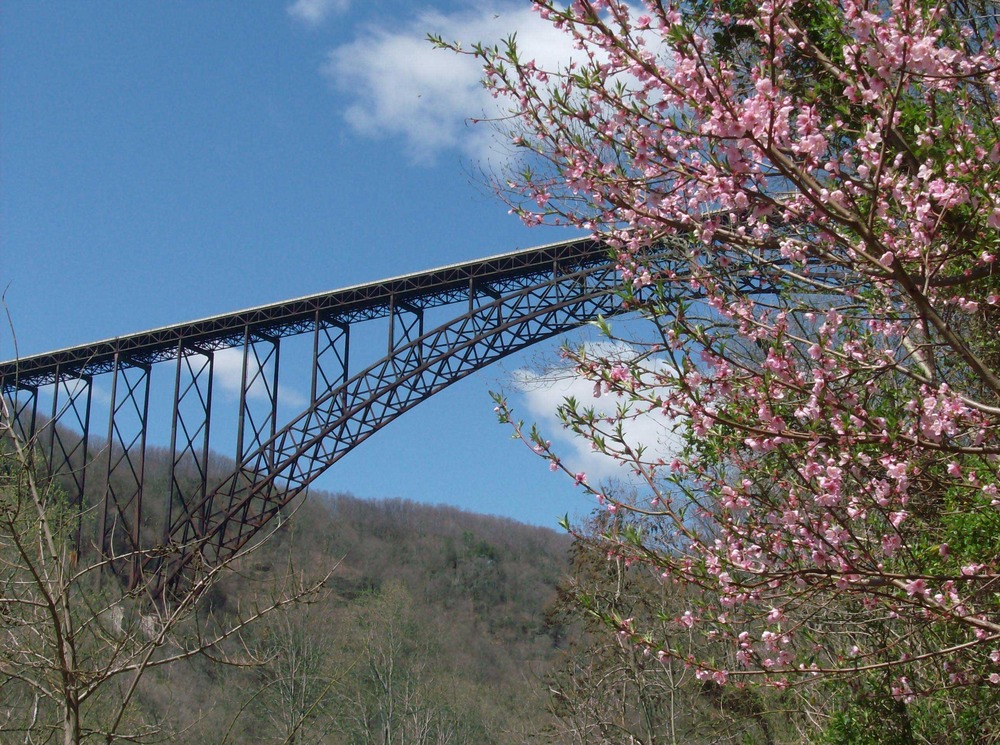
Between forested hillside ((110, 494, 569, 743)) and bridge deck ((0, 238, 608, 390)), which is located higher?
bridge deck ((0, 238, 608, 390))

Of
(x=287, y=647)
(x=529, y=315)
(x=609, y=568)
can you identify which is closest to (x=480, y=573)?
(x=287, y=647)

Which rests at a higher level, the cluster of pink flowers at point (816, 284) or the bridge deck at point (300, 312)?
the bridge deck at point (300, 312)

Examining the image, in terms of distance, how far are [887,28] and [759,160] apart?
605 mm

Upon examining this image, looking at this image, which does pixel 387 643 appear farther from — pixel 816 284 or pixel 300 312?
pixel 816 284

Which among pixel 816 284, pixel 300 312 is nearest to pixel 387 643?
pixel 300 312

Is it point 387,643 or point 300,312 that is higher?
point 300,312

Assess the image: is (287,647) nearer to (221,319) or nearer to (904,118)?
(221,319)

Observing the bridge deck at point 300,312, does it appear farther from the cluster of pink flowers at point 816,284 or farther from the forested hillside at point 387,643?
the cluster of pink flowers at point 816,284

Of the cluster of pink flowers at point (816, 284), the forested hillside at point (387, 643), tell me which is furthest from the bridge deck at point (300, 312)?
the cluster of pink flowers at point (816, 284)

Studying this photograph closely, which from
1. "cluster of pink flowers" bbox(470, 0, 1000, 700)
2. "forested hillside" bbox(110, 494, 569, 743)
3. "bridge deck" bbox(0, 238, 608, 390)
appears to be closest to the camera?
"cluster of pink flowers" bbox(470, 0, 1000, 700)

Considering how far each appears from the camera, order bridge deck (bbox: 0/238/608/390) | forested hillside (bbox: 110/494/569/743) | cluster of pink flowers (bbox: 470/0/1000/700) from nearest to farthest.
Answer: cluster of pink flowers (bbox: 470/0/1000/700)
bridge deck (bbox: 0/238/608/390)
forested hillside (bbox: 110/494/569/743)

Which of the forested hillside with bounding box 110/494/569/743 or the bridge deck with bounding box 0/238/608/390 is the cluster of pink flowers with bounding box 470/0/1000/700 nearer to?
the forested hillside with bounding box 110/494/569/743

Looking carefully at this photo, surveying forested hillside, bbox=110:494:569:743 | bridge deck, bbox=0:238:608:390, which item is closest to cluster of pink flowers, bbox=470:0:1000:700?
forested hillside, bbox=110:494:569:743

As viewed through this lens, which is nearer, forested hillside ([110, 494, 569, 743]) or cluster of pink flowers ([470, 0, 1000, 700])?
cluster of pink flowers ([470, 0, 1000, 700])
